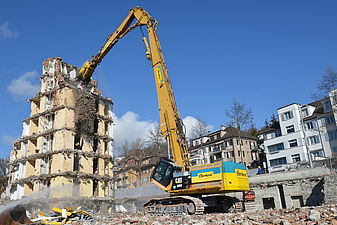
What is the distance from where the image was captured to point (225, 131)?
214 ft

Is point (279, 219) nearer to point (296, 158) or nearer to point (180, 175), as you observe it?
point (180, 175)

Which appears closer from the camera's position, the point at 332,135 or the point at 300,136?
the point at 332,135

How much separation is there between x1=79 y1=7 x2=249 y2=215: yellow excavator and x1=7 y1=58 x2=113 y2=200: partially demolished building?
19.2 m

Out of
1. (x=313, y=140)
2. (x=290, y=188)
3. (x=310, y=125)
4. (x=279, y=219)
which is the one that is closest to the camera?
(x=279, y=219)

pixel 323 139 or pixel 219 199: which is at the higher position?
pixel 323 139

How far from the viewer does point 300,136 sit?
50.0m

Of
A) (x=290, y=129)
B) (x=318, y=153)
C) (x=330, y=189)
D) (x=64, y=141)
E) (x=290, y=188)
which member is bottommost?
(x=330, y=189)

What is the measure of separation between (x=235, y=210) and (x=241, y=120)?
78.6 feet

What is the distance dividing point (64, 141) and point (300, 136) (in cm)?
3805

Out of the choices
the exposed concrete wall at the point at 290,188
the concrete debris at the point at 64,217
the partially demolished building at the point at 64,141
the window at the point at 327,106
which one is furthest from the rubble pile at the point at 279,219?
the window at the point at 327,106

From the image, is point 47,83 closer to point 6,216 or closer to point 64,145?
point 64,145

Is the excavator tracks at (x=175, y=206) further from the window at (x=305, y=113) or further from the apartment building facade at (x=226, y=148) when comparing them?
the apartment building facade at (x=226, y=148)

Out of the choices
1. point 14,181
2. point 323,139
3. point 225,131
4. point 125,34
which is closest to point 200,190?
point 125,34

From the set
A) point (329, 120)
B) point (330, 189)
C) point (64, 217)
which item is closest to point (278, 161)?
point (329, 120)
